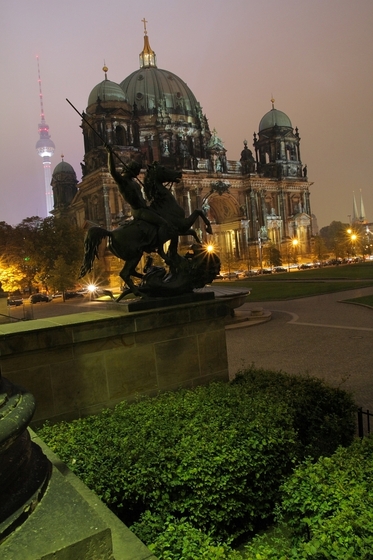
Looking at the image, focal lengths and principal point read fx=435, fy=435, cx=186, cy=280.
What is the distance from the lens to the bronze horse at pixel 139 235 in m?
8.48

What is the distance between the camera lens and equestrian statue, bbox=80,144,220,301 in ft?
27.9

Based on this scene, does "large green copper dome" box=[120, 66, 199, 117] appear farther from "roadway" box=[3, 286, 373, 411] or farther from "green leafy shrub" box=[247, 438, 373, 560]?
"green leafy shrub" box=[247, 438, 373, 560]

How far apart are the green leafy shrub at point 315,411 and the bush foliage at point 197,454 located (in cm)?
2

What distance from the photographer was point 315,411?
21.7 ft

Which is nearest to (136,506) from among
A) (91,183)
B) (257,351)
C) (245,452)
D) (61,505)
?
(245,452)

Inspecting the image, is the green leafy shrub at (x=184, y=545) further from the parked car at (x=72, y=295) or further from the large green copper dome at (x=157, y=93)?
the large green copper dome at (x=157, y=93)

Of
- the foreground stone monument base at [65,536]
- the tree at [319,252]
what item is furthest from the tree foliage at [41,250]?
the tree at [319,252]

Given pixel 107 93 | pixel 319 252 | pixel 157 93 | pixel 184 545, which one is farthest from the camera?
pixel 157 93

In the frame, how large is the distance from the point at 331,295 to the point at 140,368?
23569 mm

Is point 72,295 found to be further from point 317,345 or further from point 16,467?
point 16,467

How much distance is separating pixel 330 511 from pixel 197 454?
1.47m

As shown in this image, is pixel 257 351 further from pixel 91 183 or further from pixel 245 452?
pixel 91 183

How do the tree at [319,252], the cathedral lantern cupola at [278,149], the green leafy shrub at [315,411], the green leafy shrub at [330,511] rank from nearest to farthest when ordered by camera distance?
the green leafy shrub at [330,511] < the green leafy shrub at [315,411] < the tree at [319,252] < the cathedral lantern cupola at [278,149]

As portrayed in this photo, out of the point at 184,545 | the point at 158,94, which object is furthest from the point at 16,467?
the point at 158,94
